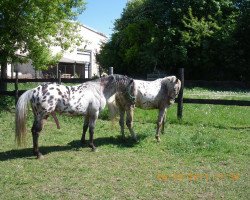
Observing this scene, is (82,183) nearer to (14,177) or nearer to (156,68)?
(14,177)

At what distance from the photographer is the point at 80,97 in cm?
765

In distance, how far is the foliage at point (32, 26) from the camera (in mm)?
13547

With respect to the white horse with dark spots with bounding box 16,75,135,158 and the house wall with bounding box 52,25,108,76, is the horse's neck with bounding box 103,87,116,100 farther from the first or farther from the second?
the house wall with bounding box 52,25,108,76

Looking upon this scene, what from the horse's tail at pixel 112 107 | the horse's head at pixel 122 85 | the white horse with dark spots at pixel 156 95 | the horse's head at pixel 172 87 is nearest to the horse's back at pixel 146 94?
the white horse with dark spots at pixel 156 95

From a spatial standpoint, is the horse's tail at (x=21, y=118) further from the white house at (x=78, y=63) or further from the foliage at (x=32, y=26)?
the white house at (x=78, y=63)

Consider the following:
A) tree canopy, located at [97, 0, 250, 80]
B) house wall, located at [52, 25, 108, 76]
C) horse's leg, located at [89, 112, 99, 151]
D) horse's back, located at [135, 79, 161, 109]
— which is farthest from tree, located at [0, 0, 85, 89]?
house wall, located at [52, 25, 108, 76]

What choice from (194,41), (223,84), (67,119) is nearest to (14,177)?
(67,119)

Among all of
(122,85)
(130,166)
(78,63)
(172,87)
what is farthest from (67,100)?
(78,63)

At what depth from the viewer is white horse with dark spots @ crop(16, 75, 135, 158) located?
7066mm

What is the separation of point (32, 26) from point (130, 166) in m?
8.83

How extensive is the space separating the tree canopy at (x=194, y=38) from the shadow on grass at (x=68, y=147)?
19.2 m

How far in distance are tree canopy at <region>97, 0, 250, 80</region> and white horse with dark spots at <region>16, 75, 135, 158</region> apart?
64.5ft

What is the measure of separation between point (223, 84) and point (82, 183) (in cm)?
1971

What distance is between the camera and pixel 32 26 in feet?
45.0
